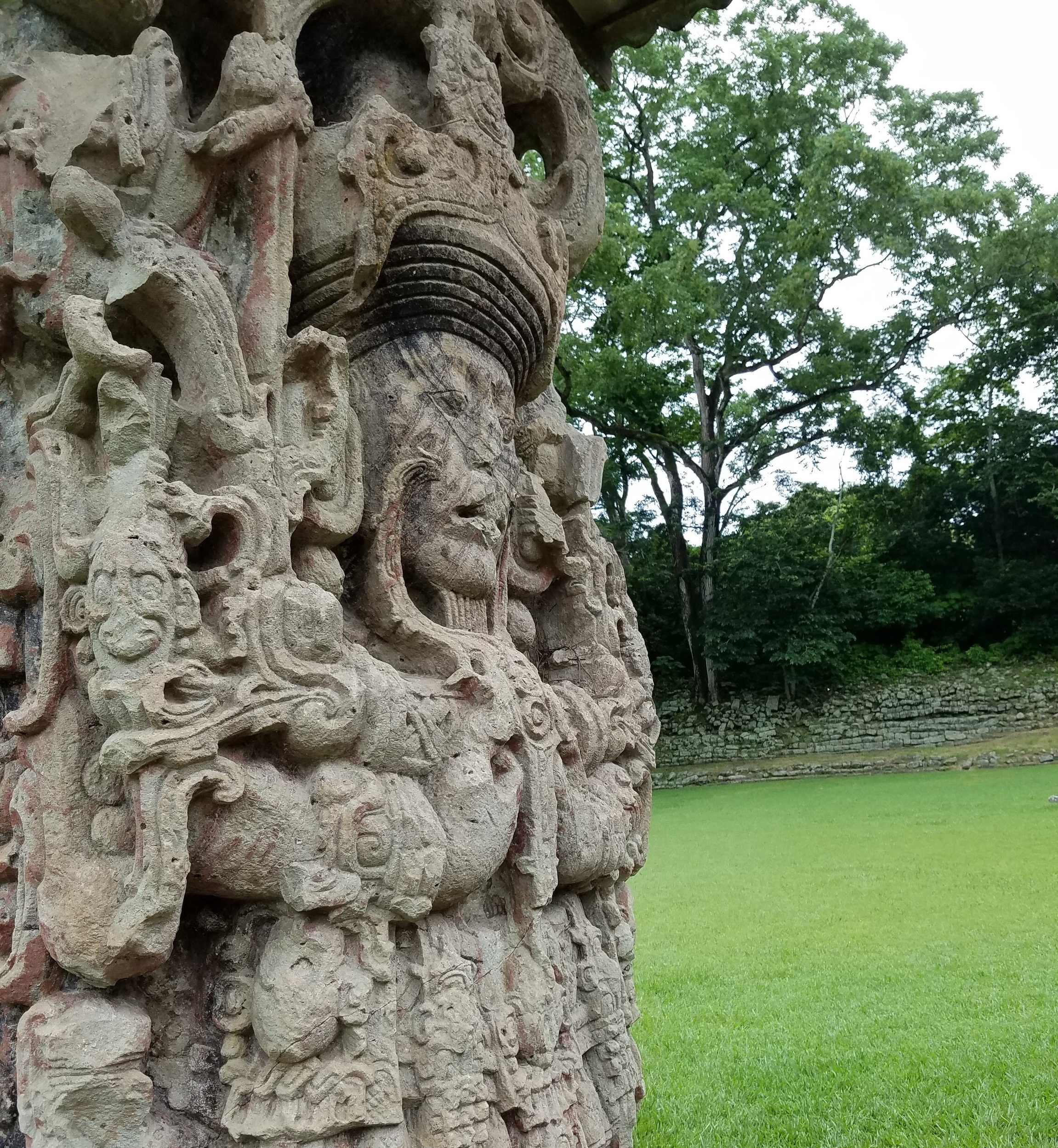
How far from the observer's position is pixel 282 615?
1.91m

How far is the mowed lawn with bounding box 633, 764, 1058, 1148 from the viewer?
151 inches

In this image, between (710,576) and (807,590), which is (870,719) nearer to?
(807,590)

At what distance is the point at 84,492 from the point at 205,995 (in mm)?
901

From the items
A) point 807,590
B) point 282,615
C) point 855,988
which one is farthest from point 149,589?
point 807,590

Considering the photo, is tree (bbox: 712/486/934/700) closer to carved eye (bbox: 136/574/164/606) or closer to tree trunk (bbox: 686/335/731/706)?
tree trunk (bbox: 686/335/731/706)

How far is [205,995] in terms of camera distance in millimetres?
1912

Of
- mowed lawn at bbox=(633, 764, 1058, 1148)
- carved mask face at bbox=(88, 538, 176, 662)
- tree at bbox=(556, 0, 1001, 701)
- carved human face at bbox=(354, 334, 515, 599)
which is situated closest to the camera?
carved mask face at bbox=(88, 538, 176, 662)

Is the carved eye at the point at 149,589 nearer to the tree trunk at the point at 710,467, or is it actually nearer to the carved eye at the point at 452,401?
the carved eye at the point at 452,401

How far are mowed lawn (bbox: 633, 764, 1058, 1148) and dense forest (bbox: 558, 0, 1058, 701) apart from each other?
28.3 feet

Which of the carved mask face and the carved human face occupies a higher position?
the carved human face

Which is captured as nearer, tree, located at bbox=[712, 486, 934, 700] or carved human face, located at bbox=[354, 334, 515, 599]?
carved human face, located at bbox=[354, 334, 515, 599]

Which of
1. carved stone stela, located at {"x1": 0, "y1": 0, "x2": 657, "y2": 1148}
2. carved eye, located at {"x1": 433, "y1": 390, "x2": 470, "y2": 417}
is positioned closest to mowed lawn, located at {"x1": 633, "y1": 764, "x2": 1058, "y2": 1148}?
carved stone stela, located at {"x1": 0, "y1": 0, "x2": 657, "y2": 1148}

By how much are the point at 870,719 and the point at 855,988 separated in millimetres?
14926

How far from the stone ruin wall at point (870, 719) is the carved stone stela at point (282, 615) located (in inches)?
646
